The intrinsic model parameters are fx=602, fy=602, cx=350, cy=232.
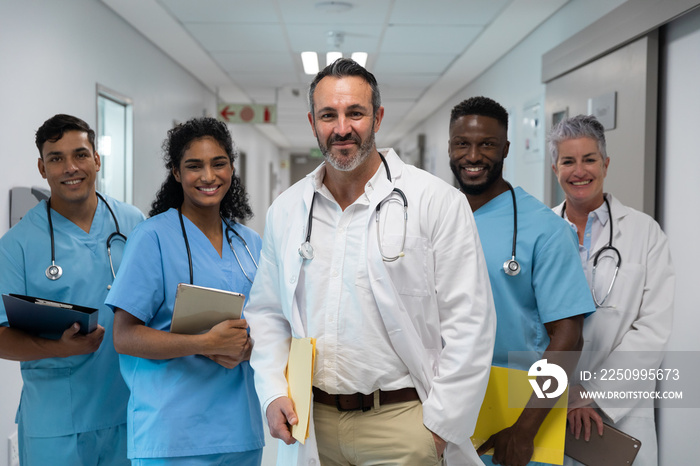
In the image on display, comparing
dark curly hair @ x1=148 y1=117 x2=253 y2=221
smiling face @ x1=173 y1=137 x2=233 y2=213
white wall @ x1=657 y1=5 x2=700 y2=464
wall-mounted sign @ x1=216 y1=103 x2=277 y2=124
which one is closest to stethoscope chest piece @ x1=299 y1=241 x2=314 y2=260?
smiling face @ x1=173 y1=137 x2=233 y2=213

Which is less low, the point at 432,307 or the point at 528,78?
the point at 528,78

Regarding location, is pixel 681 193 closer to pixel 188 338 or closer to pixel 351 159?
pixel 351 159

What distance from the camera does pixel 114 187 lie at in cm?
461

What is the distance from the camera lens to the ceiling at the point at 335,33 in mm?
4039

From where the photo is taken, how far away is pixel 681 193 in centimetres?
273

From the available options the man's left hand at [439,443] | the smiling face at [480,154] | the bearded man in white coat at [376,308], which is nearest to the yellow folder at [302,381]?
the bearded man in white coat at [376,308]

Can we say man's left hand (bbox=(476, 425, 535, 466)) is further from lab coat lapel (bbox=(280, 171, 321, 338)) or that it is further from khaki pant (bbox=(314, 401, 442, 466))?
lab coat lapel (bbox=(280, 171, 321, 338))

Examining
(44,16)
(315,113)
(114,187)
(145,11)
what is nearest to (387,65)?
(145,11)

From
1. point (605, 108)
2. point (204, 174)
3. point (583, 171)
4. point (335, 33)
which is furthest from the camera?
point (335, 33)

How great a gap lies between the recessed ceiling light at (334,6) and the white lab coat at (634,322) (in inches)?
106

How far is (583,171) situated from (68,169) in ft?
5.38

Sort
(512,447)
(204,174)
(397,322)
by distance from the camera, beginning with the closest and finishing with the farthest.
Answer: (397,322), (512,447), (204,174)

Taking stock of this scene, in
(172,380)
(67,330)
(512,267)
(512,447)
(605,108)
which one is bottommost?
(512,447)

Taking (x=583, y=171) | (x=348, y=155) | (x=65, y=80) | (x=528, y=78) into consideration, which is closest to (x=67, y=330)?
(x=348, y=155)
